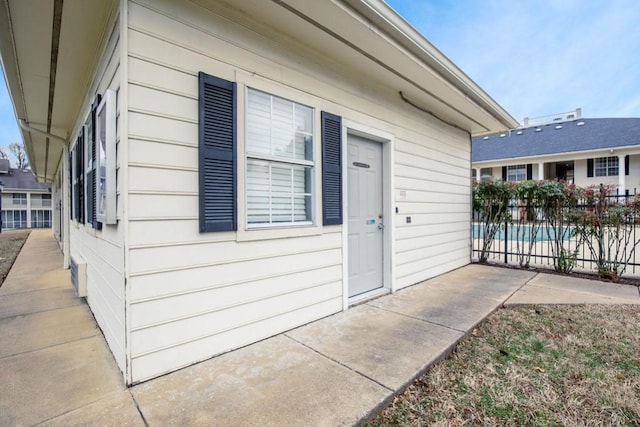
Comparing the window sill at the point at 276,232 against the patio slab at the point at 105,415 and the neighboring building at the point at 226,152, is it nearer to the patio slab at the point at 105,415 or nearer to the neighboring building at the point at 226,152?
the neighboring building at the point at 226,152

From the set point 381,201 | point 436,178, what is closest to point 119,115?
point 381,201

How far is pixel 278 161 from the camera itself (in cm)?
285

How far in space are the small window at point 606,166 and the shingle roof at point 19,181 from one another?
34694 mm


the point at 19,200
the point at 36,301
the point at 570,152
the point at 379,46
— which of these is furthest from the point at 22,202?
the point at 570,152

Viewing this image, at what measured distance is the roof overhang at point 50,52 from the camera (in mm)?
2371

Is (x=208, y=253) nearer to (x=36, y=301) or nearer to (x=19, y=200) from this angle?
(x=36, y=301)

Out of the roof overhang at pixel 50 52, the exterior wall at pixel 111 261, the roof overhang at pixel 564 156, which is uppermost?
the roof overhang at pixel 564 156

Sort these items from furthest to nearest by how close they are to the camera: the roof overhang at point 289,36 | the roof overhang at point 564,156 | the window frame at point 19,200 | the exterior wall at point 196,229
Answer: the window frame at point 19,200 → the roof overhang at point 564,156 → the roof overhang at point 289,36 → the exterior wall at point 196,229

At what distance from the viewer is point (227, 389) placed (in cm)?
195

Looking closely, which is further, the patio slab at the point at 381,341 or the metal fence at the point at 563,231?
the metal fence at the point at 563,231

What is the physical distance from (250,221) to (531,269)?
539cm

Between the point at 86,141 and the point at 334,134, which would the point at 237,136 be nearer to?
the point at 334,134

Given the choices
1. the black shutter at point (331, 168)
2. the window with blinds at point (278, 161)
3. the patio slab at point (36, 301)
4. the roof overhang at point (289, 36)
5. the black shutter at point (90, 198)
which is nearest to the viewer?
the roof overhang at point (289, 36)

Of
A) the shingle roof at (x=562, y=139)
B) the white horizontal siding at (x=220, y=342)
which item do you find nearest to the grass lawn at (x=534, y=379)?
the white horizontal siding at (x=220, y=342)
